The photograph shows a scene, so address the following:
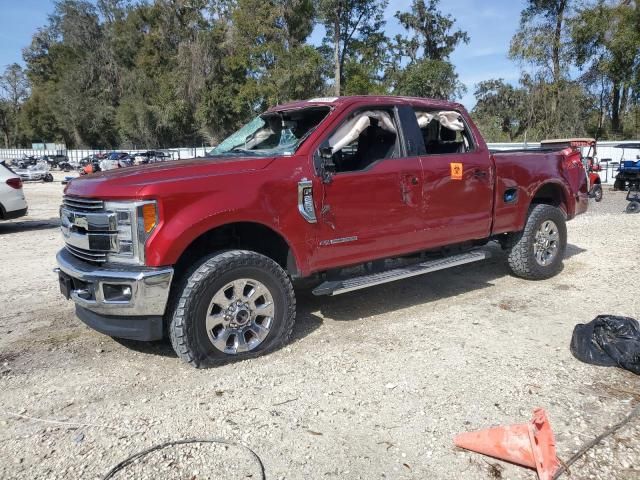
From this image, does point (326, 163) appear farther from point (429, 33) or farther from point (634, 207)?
point (429, 33)

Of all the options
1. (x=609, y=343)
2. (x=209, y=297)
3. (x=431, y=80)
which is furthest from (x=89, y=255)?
(x=431, y=80)

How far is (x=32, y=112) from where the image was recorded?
71125 mm

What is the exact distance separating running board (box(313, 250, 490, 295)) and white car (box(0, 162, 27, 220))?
836cm

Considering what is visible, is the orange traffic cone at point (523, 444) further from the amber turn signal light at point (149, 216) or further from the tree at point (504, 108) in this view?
the tree at point (504, 108)

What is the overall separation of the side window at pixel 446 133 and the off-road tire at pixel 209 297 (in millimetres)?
2309

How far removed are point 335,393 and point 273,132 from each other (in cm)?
254

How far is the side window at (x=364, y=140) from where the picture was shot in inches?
184

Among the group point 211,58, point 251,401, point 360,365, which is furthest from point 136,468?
point 211,58

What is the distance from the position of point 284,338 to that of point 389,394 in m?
1.04

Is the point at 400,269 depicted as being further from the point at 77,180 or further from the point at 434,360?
the point at 77,180

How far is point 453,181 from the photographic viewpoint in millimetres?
5117

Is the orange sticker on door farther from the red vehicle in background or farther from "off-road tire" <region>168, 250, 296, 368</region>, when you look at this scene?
the red vehicle in background

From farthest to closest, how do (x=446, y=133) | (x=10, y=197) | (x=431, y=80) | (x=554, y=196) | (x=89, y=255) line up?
(x=431, y=80)
(x=10, y=197)
(x=554, y=196)
(x=446, y=133)
(x=89, y=255)

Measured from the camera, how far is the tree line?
101 ft
